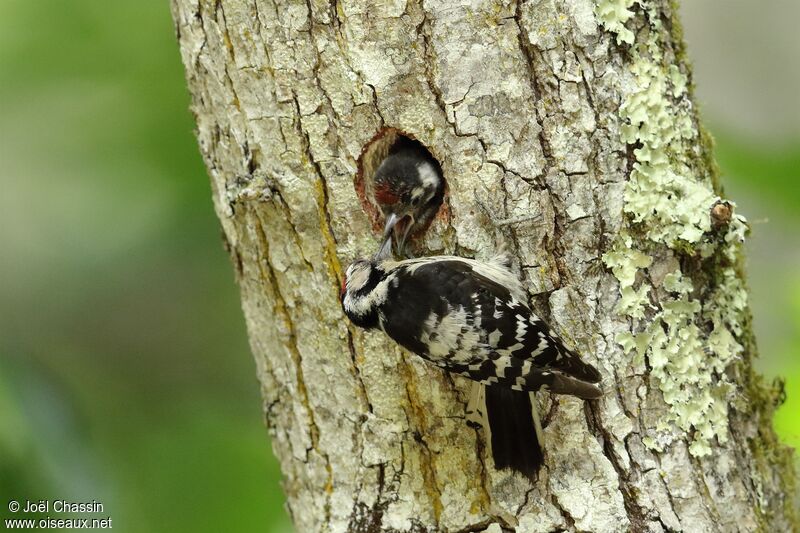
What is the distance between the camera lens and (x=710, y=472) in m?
2.88

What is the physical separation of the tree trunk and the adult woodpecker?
98 mm

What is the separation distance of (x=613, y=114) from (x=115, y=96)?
2.15 metres

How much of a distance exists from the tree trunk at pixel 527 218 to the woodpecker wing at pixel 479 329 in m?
0.14

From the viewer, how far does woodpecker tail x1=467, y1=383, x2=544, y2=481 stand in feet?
9.02

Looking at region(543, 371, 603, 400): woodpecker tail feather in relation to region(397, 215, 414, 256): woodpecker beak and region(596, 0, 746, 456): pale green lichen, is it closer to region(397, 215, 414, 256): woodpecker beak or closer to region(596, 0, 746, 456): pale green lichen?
region(596, 0, 746, 456): pale green lichen

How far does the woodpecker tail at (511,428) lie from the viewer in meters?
2.75

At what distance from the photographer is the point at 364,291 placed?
276cm

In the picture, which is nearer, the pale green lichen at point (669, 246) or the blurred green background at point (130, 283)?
the pale green lichen at point (669, 246)

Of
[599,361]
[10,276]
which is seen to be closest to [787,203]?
[599,361]

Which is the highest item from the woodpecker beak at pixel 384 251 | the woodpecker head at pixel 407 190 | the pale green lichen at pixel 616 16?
the pale green lichen at pixel 616 16

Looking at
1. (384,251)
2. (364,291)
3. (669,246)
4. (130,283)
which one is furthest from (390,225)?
(130,283)

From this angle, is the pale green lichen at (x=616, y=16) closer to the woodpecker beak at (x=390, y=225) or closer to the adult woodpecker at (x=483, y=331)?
the adult woodpecker at (x=483, y=331)

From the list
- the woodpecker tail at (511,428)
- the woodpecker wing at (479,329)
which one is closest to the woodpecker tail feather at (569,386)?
the woodpecker wing at (479,329)

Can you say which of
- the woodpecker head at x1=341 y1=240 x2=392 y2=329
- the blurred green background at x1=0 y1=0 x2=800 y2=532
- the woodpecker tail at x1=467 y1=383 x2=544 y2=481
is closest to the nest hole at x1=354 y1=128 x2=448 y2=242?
the woodpecker head at x1=341 y1=240 x2=392 y2=329
